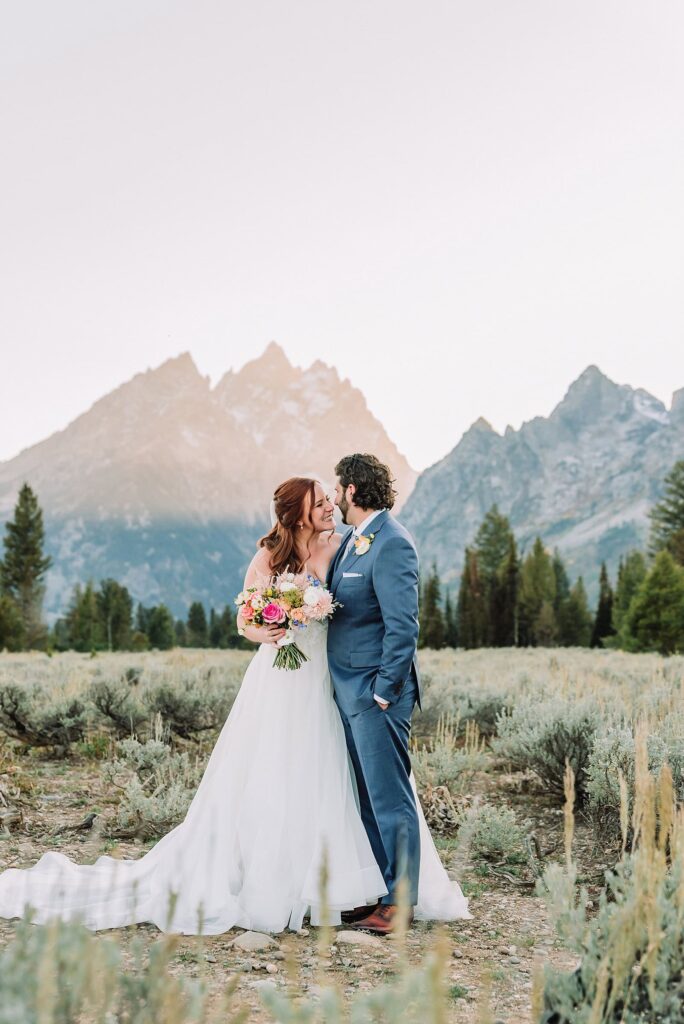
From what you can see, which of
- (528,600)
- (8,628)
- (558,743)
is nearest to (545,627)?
(528,600)

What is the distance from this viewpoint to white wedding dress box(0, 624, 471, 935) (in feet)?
14.1

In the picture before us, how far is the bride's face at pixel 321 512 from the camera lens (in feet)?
16.9

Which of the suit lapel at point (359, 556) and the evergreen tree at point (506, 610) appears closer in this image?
the suit lapel at point (359, 556)

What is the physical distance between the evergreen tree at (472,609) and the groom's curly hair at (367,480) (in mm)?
58448

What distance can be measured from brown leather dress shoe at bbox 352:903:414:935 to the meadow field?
0.45ft

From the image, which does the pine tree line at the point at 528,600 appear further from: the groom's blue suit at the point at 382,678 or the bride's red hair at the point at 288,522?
the groom's blue suit at the point at 382,678

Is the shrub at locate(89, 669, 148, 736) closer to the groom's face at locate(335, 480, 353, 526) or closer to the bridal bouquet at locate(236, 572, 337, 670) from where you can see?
the bridal bouquet at locate(236, 572, 337, 670)

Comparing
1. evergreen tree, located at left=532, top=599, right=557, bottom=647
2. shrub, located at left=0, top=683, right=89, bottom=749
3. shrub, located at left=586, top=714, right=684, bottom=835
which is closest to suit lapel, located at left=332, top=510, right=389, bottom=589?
shrub, located at left=586, top=714, right=684, bottom=835

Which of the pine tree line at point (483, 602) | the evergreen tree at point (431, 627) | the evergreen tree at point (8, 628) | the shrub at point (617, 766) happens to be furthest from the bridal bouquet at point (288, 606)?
the evergreen tree at point (431, 627)

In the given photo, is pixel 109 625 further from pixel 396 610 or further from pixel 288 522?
pixel 396 610

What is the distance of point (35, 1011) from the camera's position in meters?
1.86

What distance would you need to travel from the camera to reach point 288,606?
471 cm

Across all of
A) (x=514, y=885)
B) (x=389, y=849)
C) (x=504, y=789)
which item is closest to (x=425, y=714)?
(x=504, y=789)

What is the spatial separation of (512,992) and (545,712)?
147 inches
